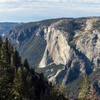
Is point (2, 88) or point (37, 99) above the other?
point (2, 88)

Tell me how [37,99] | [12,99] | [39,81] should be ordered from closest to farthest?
1. [12,99]
2. [37,99]
3. [39,81]

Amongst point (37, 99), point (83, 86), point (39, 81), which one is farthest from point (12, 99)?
point (39, 81)

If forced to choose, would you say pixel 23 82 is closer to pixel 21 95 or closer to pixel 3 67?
pixel 21 95

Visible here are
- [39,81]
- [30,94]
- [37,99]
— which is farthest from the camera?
[39,81]

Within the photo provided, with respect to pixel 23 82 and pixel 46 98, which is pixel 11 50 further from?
pixel 23 82

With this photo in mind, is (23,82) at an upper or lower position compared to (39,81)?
upper

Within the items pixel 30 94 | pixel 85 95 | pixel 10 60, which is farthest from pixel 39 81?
pixel 30 94

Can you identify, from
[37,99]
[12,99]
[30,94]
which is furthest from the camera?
[37,99]

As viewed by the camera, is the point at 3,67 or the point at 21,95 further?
the point at 3,67

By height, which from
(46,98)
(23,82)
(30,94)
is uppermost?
(23,82)
